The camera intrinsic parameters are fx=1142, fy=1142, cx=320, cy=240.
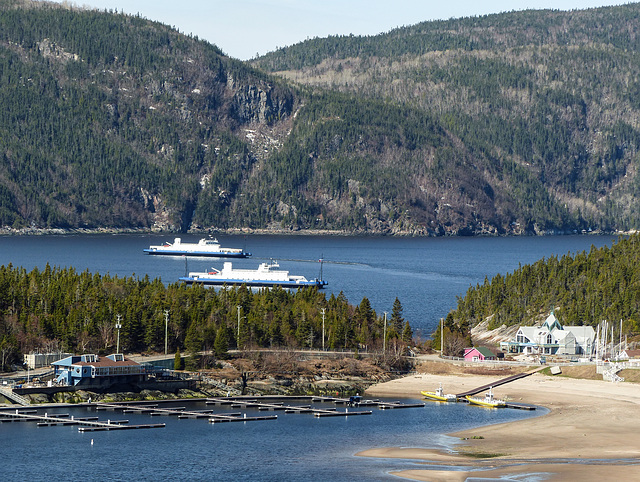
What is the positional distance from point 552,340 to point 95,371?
238 ft

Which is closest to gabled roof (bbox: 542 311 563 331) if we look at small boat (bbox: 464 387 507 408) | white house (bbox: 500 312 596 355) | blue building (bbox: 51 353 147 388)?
white house (bbox: 500 312 596 355)

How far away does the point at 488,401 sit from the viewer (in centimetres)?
13612

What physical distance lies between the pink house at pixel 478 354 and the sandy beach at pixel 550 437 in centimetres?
870

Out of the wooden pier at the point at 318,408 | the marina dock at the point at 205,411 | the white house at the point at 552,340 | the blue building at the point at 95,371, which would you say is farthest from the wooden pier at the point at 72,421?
the white house at the point at 552,340

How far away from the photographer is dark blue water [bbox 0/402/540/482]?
10094 cm

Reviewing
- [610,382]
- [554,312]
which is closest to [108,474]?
[610,382]

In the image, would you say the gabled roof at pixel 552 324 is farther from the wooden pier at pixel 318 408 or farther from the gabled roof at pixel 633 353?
the wooden pier at pixel 318 408

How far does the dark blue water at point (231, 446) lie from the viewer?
10094 cm

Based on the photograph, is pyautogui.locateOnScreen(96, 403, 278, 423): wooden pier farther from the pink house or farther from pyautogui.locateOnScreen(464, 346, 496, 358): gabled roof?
pyautogui.locateOnScreen(464, 346, 496, 358): gabled roof

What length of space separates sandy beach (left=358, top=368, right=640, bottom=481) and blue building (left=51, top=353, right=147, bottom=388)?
30134 mm

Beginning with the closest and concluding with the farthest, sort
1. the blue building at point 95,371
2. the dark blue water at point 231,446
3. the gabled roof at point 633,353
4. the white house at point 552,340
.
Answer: the dark blue water at point 231,446 → the blue building at point 95,371 → the gabled roof at point 633,353 → the white house at point 552,340

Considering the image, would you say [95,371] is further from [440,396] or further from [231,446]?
[440,396]

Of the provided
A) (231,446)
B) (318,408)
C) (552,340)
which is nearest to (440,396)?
(318,408)

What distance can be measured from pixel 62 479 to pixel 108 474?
4013 mm
